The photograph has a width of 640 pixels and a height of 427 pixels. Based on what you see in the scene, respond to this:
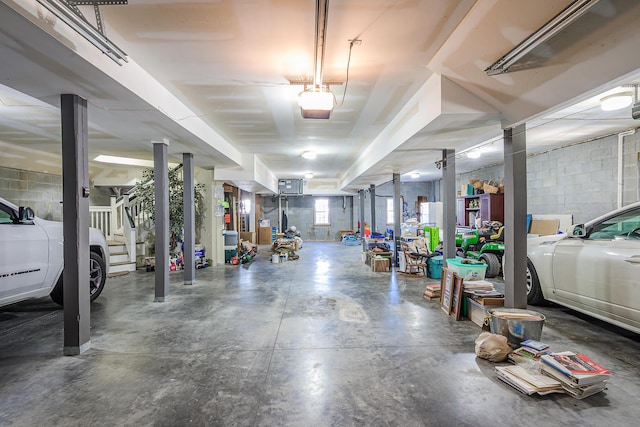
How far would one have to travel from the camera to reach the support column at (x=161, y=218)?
457cm

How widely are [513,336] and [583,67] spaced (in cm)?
248

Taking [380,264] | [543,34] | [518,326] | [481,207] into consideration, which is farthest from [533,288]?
[481,207]

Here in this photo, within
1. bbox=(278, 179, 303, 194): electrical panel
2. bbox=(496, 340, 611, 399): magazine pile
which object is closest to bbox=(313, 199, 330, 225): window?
bbox=(278, 179, 303, 194): electrical panel

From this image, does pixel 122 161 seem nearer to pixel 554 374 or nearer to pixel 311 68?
pixel 311 68

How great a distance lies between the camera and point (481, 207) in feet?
26.8

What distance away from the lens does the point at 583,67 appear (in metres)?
2.33

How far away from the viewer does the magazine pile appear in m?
2.13

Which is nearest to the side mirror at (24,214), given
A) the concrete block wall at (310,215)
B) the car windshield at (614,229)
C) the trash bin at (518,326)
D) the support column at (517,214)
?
the trash bin at (518,326)

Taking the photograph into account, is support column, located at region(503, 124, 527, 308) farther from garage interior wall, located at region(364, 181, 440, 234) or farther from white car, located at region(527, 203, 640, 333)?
garage interior wall, located at region(364, 181, 440, 234)

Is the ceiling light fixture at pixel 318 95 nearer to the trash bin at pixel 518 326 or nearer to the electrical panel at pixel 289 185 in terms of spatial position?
the trash bin at pixel 518 326

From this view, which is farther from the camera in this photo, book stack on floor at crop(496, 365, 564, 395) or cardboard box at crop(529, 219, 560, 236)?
cardboard box at crop(529, 219, 560, 236)

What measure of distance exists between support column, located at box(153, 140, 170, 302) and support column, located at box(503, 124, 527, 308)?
16.2 feet

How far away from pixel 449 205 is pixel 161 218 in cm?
505

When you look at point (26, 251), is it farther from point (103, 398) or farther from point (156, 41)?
point (156, 41)
